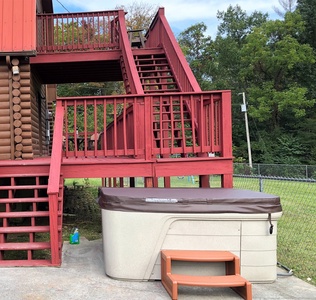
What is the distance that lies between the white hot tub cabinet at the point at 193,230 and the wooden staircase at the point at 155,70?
445 cm

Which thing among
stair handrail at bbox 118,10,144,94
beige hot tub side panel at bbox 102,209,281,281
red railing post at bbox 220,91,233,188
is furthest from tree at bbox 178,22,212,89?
beige hot tub side panel at bbox 102,209,281,281

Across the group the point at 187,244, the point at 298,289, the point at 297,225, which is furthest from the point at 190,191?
the point at 297,225

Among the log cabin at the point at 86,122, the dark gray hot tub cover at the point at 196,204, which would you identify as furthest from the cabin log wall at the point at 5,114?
the dark gray hot tub cover at the point at 196,204

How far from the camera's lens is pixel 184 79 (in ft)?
22.1

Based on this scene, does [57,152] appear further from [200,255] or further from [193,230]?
[200,255]

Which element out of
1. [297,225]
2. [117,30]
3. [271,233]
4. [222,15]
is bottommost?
[297,225]

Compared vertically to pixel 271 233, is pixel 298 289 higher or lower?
lower

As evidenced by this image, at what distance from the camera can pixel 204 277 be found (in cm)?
327

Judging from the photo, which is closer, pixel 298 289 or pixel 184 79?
pixel 298 289

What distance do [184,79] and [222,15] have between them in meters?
38.6

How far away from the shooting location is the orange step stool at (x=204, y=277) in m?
3.11

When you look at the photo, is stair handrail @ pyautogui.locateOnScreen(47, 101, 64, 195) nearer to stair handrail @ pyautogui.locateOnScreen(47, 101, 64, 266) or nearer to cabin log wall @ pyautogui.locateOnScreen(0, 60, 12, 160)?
stair handrail @ pyautogui.locateOnScreen(47, 101, 64, 266)

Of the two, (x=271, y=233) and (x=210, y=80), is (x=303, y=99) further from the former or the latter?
(x=271, y=233)

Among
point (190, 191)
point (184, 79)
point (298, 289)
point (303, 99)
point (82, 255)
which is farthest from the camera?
point (303, 99)
